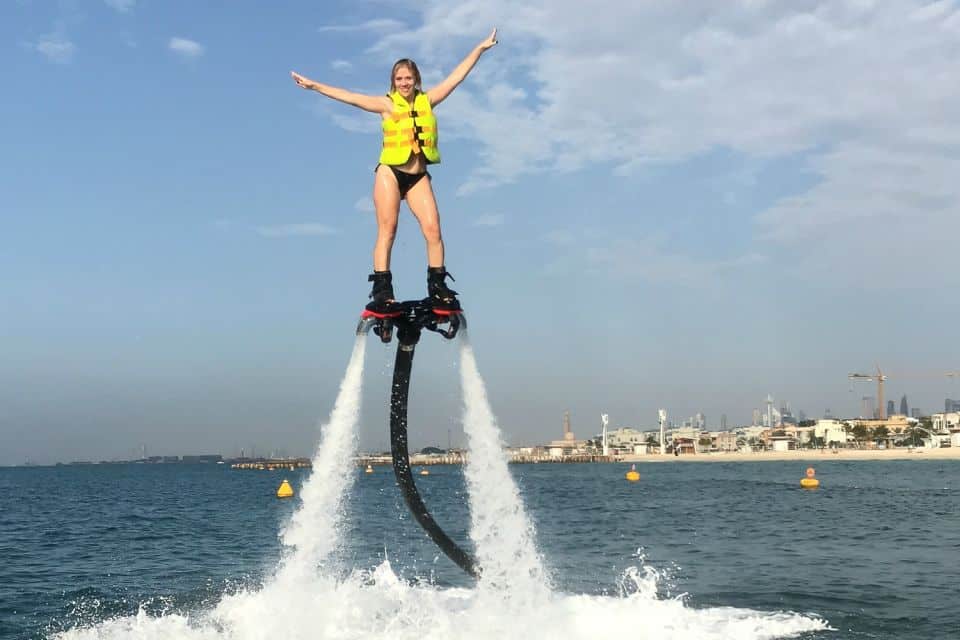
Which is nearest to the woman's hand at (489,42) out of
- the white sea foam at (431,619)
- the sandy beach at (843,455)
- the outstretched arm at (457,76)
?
the outstretched arm at (457,76)

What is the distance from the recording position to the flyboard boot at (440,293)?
1008cm

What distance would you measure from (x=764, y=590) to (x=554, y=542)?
1349 cm

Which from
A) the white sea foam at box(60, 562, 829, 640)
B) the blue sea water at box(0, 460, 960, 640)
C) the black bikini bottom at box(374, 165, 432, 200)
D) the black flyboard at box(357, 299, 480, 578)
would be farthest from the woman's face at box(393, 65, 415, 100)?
the blue sea water at box(0, 460, 960, 640)

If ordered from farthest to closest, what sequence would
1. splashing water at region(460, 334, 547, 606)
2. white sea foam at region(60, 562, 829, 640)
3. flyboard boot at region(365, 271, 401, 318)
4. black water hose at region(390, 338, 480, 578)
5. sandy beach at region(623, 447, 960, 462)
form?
sandy beach at region(623, 447, 960, 462)
white sea foam at region(60, 562, 829, 640)
splashing water at region(460, 334, 547, 606)
black water hose at region(390, 338, 480, 578)
flyboard boot at region(365, 271, 401, 318)

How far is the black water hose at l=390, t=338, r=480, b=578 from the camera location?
420 inches

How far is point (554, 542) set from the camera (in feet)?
125

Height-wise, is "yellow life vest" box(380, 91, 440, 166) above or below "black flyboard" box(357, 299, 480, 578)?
above

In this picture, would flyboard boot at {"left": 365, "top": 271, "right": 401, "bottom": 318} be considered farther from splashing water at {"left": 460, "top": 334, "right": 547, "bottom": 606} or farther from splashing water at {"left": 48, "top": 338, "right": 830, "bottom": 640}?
splashing water at {"left": 460, "top": 334, "right": 547, "bottom": 606}

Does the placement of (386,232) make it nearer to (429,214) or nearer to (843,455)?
(429,214)

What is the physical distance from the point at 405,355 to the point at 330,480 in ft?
7.11

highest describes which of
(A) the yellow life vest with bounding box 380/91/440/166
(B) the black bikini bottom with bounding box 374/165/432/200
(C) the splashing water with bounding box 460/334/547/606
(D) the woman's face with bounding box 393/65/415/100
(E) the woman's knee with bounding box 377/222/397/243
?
(D) the woman's face with bounding box 393/65/415/100

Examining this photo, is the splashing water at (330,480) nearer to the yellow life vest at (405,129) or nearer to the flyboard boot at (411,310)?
the flyboard boot at (411,310)

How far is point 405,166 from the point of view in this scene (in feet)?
33.2

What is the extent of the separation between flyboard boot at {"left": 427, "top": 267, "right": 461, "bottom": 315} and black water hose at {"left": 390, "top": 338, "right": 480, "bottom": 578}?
574mm
